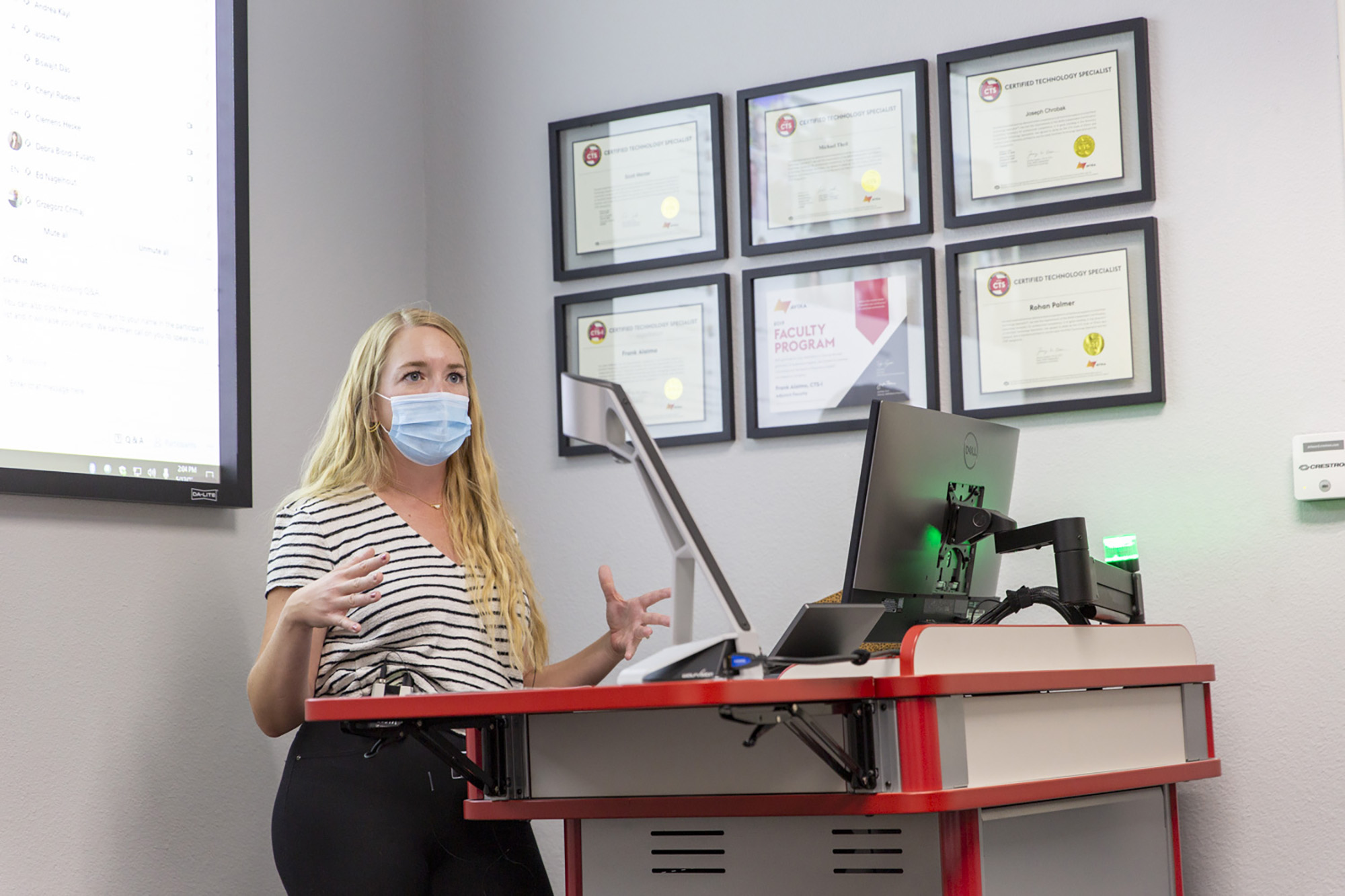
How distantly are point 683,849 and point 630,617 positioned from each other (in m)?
0.51

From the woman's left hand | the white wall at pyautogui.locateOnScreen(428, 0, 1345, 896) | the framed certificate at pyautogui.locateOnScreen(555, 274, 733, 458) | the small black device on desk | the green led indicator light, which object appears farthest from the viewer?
the framed certificate at pyautogui.locateOnScreen(555, 274, 733, 458)

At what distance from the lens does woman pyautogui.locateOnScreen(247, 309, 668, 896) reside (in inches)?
73.8

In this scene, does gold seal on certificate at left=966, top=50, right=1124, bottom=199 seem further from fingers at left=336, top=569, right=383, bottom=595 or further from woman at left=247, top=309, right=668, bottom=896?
fingers at left=336, top=569, right=383, bottom=595

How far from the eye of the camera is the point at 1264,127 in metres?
2.43

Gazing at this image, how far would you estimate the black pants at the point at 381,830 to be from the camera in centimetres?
186

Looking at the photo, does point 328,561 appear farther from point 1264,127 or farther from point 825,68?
point 1264,127

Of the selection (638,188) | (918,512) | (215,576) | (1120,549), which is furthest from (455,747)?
(638,188)

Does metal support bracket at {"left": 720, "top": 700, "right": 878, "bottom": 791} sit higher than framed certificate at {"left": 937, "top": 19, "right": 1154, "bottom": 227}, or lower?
lower

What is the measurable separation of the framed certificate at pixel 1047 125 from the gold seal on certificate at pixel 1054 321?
0.39 feet

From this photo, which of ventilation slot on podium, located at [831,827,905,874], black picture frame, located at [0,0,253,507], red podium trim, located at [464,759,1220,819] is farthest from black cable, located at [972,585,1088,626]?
black picture frame, located at [0,0,253,507]

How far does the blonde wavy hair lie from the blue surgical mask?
0.18 ft

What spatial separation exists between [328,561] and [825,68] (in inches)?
60.4

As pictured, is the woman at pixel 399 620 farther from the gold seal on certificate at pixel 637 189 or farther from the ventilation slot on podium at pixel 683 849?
the gold seal on certificate at pixel 637 189

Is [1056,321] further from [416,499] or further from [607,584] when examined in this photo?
[416,499]
